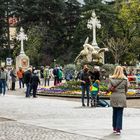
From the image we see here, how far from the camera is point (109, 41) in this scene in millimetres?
80812

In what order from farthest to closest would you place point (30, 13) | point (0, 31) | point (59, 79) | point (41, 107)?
point (0, 31) → point (30, 13) → point (59, 79) → point (41, 107)

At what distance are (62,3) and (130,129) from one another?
72.5m

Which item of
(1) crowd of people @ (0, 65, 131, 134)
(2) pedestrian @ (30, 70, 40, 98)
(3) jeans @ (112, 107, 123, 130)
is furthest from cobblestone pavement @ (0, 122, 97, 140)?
(2) pedestrian @ (30, 70, 40, 98)

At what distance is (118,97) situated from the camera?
597 inches

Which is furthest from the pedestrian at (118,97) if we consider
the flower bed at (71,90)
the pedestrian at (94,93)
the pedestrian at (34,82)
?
the pedestrian at (34,82)

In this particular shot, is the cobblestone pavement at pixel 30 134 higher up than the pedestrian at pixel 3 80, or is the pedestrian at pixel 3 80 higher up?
the pedestrian at pixel 3 80

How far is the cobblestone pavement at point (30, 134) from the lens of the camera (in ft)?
47.0

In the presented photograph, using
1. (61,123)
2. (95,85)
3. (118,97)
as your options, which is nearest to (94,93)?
(95,85)

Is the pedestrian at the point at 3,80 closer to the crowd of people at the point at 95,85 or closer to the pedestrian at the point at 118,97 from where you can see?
the crowd of people at the point at 95,85

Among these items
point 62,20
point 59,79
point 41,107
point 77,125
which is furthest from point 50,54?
point 77,125

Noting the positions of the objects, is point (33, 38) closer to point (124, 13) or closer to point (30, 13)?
point (30, 13)

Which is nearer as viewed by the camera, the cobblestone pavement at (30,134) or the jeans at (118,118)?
the cobblestone pavement at (30,134)

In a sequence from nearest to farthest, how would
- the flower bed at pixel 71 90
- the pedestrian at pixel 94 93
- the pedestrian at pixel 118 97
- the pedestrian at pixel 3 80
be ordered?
1. the pedestrian at pixel 118 97
2. the pedestrian at pixel 94 93
3. the flower bed at pixel 71 90
4. the pedestrian at pixel 3 80

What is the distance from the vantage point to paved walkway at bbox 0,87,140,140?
1473 cm
